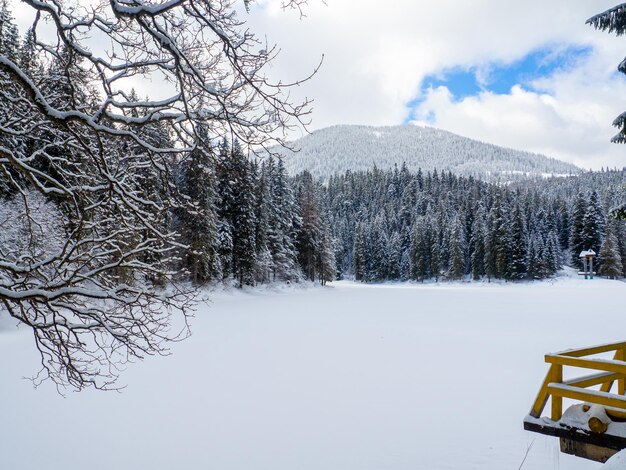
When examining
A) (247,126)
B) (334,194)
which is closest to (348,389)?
(247,126)

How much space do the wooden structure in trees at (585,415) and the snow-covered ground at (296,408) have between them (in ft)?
5.35

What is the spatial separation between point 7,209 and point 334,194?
99755 millimetres

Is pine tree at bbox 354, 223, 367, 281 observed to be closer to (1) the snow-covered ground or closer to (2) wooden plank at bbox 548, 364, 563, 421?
(1) the snow-covered ground

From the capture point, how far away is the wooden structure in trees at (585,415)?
3855 mm

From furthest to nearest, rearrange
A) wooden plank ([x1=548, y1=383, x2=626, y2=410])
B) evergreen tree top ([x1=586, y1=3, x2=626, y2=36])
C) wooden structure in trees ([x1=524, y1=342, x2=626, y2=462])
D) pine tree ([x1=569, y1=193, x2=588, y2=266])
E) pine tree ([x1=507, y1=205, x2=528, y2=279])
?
pine tree ([x1=569, y1=193, x2=588, y2=266]) < pine tree ([x1=507, y1=205, x2=528, y2=279]) < evergreen tree top ([x1=586, y1=3, x2=626, y2=36]) < wooden structure in trees ([x1=524, y1=342, x2=626, y2=462]) < wooden plank ([x1=548, y1=383, x2=626, y2=410])

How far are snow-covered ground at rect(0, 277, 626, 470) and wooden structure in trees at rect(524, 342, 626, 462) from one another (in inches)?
64.2

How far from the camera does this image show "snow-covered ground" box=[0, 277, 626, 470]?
5703 millimetres

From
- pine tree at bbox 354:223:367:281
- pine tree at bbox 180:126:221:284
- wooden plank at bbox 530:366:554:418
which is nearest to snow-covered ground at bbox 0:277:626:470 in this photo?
wooden plank at bbox 530:366:554:418

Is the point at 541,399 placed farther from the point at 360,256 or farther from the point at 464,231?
the point at 360,256

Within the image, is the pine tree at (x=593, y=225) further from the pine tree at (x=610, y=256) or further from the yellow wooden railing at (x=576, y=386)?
the yellow wooden railing at (x=576, y=386)

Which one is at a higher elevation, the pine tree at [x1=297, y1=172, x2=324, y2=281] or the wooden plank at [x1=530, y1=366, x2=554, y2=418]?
the pine tree at [x1=297, y1=172, x2=324, y2=281]

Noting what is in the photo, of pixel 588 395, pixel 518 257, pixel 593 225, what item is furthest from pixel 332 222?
pixel 588 395

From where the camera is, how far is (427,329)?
16.9 meters

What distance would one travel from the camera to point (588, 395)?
13.0 feet
